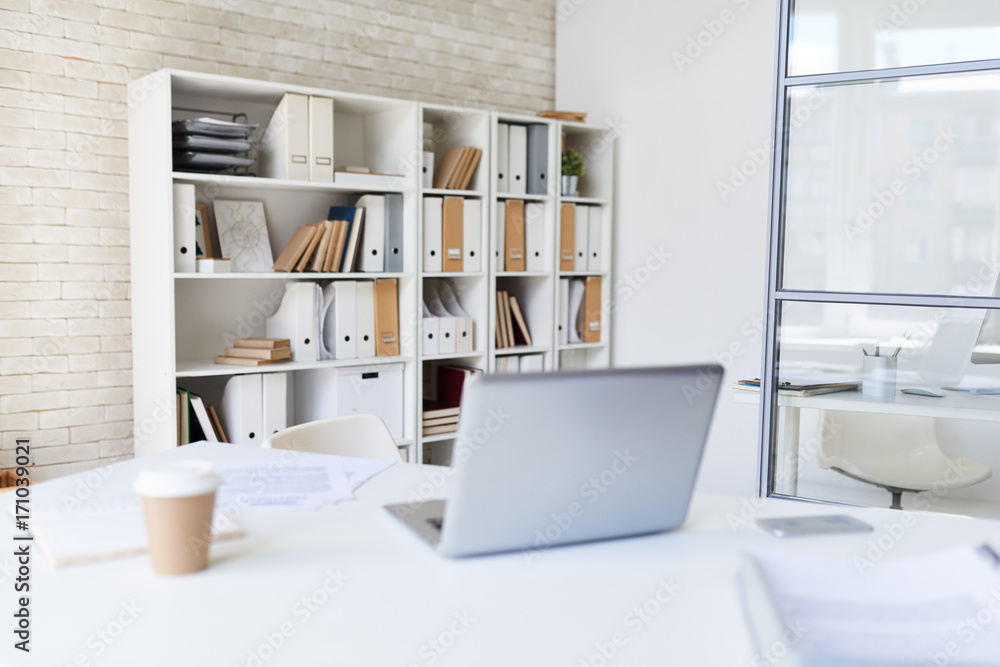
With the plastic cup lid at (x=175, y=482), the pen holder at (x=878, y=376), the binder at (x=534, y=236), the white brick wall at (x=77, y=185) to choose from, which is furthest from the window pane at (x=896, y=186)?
the white brick wall at (x=77, y=185)

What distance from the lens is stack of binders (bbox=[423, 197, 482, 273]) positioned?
12.5ft

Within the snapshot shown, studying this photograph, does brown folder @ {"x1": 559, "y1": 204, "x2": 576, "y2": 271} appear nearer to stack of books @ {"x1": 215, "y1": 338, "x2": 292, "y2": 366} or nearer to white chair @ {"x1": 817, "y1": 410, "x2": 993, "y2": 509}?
stack of books @ {"x1": 215, "y1": 338, "x2": 292, "y2": 366}

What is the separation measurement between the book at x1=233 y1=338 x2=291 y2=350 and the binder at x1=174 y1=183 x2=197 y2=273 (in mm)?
386

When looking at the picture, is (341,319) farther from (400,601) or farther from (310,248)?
(400,601)

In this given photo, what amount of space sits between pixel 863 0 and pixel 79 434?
9.91ft

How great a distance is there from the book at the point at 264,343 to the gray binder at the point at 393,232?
0.55 meters

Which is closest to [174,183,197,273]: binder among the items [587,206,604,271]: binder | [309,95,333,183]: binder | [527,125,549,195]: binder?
[309,95,333,183]: binder

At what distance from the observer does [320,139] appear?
346cm

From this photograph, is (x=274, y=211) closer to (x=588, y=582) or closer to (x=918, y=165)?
(x=918, y=165)

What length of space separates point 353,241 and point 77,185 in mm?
1028

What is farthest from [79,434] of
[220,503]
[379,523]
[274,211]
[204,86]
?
[379,523]

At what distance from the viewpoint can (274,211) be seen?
373 cm

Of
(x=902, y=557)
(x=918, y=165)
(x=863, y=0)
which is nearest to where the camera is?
A: (x=902, y=557)

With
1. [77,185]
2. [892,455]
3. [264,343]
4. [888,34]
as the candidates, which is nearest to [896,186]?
[888,34]
